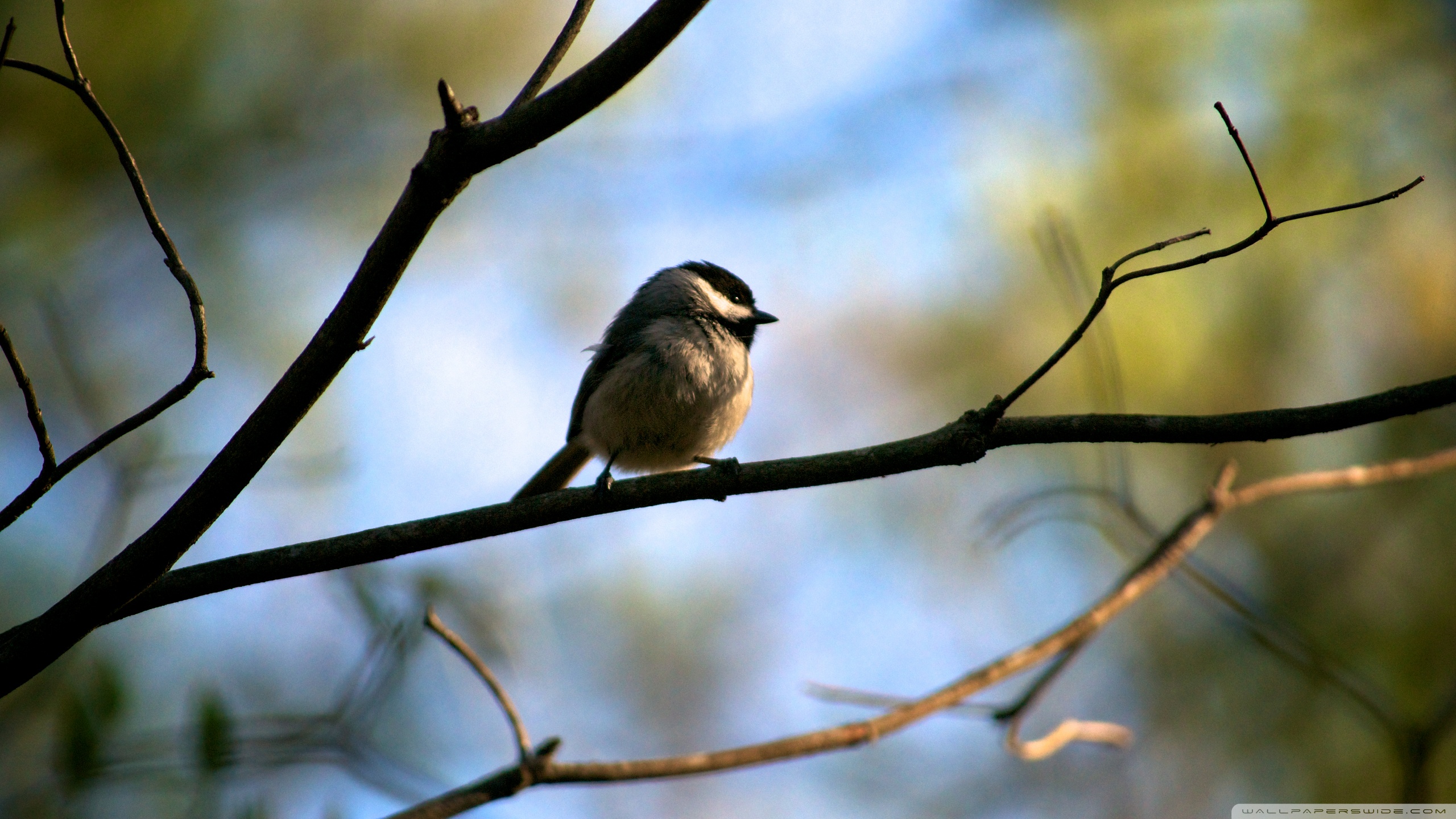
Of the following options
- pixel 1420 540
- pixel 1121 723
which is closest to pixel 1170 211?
pixel 1420 540

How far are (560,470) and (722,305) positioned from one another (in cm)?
106

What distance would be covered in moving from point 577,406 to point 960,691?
210 cm

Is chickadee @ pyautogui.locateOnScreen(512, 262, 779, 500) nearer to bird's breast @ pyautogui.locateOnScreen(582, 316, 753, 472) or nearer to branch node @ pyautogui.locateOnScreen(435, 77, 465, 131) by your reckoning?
bird's breast @ pyautogui.locateOnScreen(582, 316, 753, 472)

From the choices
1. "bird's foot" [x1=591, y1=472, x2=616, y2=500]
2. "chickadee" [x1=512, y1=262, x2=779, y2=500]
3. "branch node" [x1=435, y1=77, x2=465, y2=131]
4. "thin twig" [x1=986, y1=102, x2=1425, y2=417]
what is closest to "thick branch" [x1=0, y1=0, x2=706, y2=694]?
"branch node" [x1=435, y1=77, x2=465, y2=131]

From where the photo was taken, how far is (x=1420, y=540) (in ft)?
20.5

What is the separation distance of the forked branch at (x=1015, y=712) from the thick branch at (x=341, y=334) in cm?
94

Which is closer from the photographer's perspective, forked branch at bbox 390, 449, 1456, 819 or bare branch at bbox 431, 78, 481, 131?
bare branch at bbox 431, 78, 481, 131

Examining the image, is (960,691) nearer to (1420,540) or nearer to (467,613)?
(467,613)

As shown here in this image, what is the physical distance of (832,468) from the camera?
→ 219cm

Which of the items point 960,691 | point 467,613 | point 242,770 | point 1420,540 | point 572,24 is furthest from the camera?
point 1420,540

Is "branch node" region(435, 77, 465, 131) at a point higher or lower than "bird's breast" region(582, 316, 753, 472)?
lower

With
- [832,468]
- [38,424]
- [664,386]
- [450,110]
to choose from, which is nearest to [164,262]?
[38,424]

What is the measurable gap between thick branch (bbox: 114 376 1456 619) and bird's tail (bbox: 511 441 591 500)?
181 centimetres

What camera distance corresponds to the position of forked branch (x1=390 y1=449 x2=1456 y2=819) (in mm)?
2512
